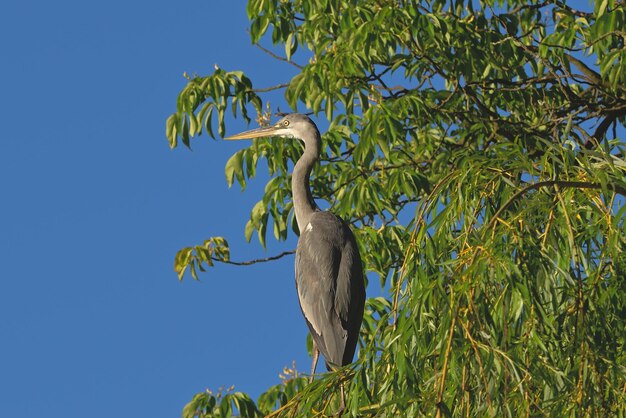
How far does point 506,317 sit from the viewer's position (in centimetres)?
408

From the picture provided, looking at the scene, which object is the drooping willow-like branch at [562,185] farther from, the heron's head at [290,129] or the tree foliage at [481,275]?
the heron's head at [290,129]

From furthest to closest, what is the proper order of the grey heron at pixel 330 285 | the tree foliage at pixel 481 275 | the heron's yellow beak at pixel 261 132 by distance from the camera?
1. the heron's yellow beak at pixel 261 132
2. the grey heron at pixel 330 285
3. the tree foliage at pixel 481 275

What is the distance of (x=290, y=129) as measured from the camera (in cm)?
775

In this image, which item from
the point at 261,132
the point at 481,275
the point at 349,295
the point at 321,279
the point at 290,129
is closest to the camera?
the point at 481,275

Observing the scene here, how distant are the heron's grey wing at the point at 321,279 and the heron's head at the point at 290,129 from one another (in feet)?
2.97

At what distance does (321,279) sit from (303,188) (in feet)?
2.72

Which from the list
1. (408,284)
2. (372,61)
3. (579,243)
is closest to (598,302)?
(579,243)

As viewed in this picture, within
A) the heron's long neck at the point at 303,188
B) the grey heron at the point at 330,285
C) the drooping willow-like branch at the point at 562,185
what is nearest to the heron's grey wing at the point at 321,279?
the grey heron at the point at 330,285

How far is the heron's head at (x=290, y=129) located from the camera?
759 cm

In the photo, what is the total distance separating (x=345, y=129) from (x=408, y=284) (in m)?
3.70

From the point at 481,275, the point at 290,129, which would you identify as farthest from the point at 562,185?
the point at 290,129

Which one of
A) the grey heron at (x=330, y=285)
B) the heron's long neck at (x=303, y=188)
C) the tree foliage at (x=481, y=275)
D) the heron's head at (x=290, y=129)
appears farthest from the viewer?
the heron's head at (x=290, y=129)

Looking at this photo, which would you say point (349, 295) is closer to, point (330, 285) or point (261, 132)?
point (330, 285)

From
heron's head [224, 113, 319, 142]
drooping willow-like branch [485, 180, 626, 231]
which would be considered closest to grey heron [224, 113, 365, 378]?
heron's head [224, 113, 319, 142]
